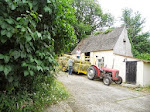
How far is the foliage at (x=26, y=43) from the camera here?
1.54m

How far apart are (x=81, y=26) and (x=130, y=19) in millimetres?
13026

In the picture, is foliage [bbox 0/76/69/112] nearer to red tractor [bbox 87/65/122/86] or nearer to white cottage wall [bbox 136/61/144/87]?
red tractor [bbox 87/65/122/86]

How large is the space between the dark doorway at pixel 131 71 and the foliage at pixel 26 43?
6.76 meters

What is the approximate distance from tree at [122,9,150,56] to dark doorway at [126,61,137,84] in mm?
10443

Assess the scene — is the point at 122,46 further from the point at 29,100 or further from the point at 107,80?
the point at 29,100

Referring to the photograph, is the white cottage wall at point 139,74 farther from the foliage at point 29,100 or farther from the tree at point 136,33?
the tree at point 136,33

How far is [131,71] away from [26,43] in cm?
822

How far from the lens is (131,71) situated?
807 cm

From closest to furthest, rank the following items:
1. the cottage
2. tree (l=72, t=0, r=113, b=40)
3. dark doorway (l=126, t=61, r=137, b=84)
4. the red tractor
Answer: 1. the red tractor
2. the cottage
3. dark doorway (l=126, t=61, r=137, b=84)
4. tree (l=72, t=0, r=113, b=40)

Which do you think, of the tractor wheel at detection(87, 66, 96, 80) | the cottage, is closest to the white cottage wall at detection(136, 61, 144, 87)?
the cottage

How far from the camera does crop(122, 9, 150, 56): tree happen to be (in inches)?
787

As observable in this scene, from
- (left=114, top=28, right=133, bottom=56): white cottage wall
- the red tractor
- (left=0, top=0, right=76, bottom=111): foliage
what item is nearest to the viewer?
(left=0, top=0, right=76, bottom=111): foliage

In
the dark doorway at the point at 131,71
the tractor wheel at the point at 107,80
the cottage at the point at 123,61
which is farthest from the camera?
the dark doorway at the point at 131,71

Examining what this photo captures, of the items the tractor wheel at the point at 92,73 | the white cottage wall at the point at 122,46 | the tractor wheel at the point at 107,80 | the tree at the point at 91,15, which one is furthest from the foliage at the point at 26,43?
the tree at the point at 91,15
